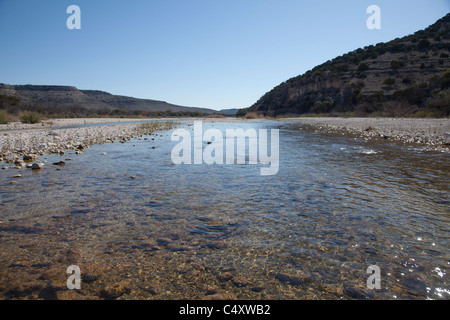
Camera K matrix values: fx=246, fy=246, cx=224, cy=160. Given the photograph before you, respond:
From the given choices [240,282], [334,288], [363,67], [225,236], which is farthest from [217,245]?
[363,67]

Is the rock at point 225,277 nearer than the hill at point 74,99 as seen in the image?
Yes

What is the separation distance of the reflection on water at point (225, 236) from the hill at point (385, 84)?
2777cm

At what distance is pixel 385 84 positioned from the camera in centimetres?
4562

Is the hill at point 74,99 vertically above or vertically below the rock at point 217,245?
above

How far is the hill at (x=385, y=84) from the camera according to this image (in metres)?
34.4

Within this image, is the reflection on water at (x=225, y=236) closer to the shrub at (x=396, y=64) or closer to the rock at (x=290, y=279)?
the rock at (x=290, y=279)

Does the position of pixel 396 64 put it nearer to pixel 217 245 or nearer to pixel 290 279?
pixel 217 245

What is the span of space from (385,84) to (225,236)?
53.7 metres

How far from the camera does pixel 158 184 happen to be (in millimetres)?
6215

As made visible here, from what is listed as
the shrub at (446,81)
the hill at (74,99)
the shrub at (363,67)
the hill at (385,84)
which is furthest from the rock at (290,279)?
the hill at (74,99)
